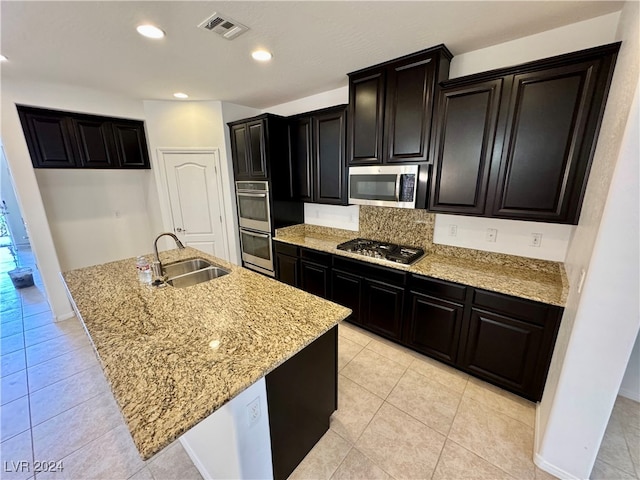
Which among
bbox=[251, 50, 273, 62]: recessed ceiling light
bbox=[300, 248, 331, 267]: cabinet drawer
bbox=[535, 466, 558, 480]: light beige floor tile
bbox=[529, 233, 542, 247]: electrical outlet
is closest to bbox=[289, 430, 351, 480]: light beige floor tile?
bbox=[535, 466, 558, 480]: light beige floor tile

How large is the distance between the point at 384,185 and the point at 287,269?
1648 millimetres

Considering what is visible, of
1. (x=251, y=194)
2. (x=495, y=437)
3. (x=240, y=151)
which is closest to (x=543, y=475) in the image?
(x=495, y=437)

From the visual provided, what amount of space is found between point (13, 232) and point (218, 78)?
216 inches

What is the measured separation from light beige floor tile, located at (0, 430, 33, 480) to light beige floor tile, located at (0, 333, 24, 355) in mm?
1424

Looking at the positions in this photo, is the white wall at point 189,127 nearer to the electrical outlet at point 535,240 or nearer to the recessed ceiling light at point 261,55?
the recessed ceiling light at point 261,55

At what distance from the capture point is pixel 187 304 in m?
1.60

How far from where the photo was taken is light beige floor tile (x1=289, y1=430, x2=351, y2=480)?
1486 mm

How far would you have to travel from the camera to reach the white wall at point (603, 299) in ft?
3.59

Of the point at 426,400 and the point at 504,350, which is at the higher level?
the point at 504,350

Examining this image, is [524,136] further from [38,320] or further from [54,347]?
[38,320]

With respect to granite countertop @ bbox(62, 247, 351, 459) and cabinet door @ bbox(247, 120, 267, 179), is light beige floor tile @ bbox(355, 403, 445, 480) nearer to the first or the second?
granite countertop @ bbox(62, 247, 351, 459)

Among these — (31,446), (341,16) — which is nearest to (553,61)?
(341,16)

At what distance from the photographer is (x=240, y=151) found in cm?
355

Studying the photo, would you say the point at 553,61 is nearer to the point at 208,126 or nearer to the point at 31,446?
the point at 208,126
